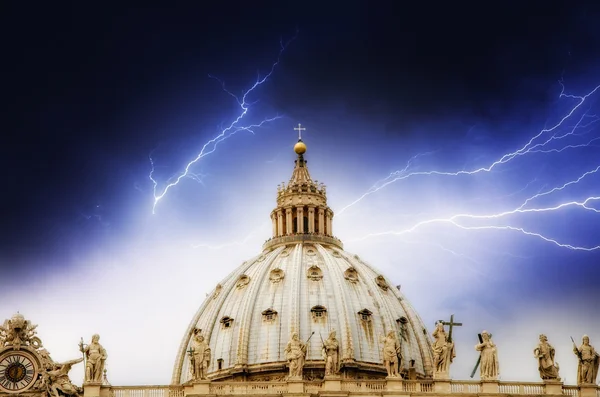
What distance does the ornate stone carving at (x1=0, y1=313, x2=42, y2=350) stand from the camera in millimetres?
94250

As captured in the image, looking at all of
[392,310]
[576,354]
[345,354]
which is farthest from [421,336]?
[576,354]

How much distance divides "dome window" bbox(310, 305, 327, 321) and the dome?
0.11 meters

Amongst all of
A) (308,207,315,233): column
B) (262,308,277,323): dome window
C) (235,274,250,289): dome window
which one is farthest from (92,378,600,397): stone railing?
(308,207,315,233): column

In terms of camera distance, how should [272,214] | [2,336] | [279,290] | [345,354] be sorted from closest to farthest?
[2,336], [345,354], [279,290], [272,214]

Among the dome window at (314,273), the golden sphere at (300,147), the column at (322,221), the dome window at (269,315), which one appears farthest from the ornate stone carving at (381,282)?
the golden sphere at (300,147)

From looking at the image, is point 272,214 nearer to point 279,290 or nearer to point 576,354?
point 279,290

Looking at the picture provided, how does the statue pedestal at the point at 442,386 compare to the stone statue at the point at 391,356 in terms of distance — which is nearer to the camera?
the statue pedestal at the point at 442,386

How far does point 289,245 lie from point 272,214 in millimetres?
4886

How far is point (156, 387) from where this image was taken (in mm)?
96000

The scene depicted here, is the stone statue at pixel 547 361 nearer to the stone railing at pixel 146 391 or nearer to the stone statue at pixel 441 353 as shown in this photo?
the stone statue at pixel 441 353

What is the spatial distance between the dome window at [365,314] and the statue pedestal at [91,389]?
6741 centimetres

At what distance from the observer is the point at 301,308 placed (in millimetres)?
158625

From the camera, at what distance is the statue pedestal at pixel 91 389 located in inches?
3701

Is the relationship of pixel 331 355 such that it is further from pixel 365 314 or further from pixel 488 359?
pixel 365 314
